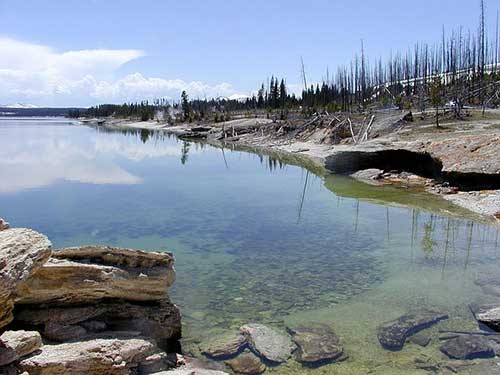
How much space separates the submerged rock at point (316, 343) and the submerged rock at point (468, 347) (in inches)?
74.0

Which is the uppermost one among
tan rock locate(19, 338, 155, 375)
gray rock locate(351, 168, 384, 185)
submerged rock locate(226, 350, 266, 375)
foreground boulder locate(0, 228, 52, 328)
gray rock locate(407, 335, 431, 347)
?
foreground boulder locate(0, 228, 52, 328)

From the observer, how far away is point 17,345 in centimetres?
657

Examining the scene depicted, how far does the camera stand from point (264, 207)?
2364 centimetres

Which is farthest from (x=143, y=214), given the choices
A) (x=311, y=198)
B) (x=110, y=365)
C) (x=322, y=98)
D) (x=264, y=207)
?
(x=322, y=98)

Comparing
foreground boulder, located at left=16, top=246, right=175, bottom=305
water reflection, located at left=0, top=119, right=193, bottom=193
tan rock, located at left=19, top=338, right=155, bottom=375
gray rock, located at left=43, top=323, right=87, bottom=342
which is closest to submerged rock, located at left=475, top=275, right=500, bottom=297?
foreground boulder, located at left=16, top=246, right=175, bottom=305

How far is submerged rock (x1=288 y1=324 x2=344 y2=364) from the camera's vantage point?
29.0 ft

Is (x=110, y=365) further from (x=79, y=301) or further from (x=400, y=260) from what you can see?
(x=400, y=260)

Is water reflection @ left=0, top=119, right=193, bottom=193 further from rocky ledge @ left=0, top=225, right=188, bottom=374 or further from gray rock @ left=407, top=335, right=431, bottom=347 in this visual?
gray rock @ left=407, top=335, right=431, bottom=347

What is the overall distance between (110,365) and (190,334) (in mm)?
2765

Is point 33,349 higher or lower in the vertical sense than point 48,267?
lower

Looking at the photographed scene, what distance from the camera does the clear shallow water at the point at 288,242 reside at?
10.7 metres

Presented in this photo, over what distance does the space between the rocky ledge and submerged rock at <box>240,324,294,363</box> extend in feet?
4.37

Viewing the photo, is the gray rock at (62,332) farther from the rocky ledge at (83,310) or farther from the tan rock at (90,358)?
the tan rock at (90,358)

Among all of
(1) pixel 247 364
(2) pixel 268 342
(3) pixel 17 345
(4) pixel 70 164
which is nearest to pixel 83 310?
(3) pixel 17 345
